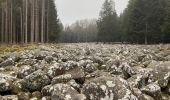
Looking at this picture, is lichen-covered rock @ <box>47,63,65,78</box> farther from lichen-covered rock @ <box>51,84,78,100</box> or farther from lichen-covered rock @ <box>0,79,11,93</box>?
lichen-covered rock @ <box>51,84,78,100</box>

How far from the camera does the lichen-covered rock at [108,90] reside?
6.14 m

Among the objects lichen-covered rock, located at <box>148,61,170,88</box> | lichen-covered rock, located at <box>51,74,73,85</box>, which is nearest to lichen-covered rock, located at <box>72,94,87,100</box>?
lichen-covered rock, located at <box>51,74,73,85</box>

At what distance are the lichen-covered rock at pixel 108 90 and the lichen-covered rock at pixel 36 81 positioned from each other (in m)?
1.54

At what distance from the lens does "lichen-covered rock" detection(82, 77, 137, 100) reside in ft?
20.2

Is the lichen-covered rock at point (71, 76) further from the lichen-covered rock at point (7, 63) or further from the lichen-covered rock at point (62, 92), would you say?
the lichen-covered rock at point (7, 63)

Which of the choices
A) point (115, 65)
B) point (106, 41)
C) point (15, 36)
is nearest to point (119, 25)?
point (106, 41)

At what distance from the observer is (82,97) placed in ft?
20.6

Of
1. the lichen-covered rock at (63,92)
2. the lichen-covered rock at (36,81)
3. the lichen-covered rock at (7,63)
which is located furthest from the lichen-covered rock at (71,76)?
the lichen-covered rock at (7,63)

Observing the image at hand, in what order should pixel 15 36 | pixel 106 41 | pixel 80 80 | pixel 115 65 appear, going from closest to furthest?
1. pixel 80 80
2. pixel 115 65
3. pixel 15 36
4. pixel 106 41

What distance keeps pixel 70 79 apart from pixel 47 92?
962 millimetres

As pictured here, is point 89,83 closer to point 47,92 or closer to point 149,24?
point 47,92

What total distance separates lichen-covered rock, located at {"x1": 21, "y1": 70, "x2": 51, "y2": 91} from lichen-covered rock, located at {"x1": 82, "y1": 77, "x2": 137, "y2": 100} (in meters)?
1.54

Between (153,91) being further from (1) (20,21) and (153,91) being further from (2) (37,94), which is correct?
(1) (20,21)

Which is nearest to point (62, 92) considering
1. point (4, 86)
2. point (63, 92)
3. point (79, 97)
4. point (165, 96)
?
point (63, 92)
